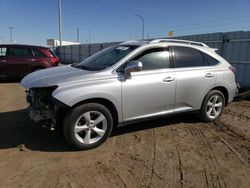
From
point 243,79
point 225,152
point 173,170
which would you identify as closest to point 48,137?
point 173,170

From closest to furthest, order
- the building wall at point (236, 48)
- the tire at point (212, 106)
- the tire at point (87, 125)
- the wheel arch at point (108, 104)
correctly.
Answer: the tire at point (87, 125) < the wheel arch at point (108, 104) < the tire at point (212, 106) < the building wall at point (236, 48)

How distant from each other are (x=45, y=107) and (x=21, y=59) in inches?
307

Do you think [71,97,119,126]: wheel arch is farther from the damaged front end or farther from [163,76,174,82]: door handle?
[163,76,174,82]: door handle

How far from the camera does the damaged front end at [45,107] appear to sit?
12.5ft

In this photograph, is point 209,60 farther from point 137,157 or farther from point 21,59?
point 21,59

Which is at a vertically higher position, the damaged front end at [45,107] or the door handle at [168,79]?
the door handle at [168,79]

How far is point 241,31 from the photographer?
28.3ft

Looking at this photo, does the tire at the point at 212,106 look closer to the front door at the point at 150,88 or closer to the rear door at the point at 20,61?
the front door at the point at 150,88

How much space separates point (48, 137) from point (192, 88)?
289 cm

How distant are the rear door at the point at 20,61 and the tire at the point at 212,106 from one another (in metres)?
8.20

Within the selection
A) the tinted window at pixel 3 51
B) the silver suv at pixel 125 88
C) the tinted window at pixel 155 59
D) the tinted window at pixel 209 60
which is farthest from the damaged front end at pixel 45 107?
the tinted window at pixel 3 51

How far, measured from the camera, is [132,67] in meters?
4.08

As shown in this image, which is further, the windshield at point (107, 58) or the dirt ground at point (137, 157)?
the windshield at point (107, 58)

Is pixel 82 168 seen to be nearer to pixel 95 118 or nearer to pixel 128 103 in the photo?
pixel 95 118
